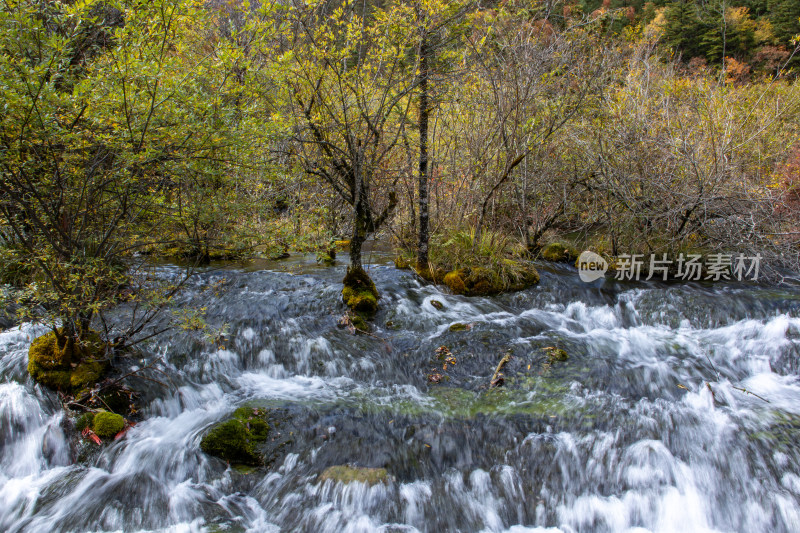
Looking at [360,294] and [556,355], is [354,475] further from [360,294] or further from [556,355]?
[360,294]

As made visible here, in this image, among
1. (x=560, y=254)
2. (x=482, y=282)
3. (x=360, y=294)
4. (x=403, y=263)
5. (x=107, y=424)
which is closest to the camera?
(x=107, y=424)

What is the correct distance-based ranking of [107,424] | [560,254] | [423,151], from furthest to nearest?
1. [560,254]
2. [423,151]
3. [107,424]

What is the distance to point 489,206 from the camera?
9.91 meters

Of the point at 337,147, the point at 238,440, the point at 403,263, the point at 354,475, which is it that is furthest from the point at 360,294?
the point at 354,475

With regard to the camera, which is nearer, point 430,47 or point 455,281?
point 430,47

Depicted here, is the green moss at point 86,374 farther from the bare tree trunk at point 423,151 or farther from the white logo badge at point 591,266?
the white logo badge at point 591,266

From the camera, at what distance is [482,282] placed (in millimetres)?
8414

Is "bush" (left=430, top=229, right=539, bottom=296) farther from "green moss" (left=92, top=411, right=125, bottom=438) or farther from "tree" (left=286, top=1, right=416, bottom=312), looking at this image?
"green moss" (left=92, top=411, right=125, bottom=438)

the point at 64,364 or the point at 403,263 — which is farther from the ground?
the point at 403,263

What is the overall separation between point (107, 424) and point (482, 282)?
20.8 ft

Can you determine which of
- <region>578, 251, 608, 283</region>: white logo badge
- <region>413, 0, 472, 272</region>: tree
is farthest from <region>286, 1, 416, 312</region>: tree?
<region>578, 251, 608, 283</region>: white logo badge

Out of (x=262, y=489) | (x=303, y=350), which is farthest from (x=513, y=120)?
(x=262, y=489)

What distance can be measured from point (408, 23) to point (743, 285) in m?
8.11

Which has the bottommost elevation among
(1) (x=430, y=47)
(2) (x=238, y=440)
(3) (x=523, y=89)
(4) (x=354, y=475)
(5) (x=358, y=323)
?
(4) (x=354, y=475)
